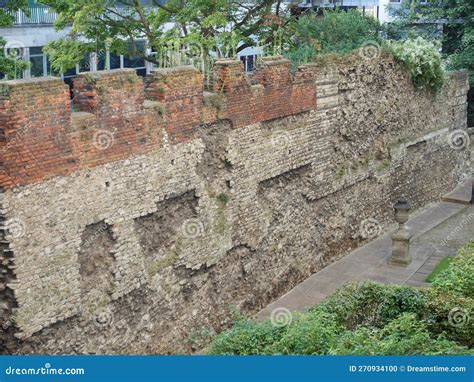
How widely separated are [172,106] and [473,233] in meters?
10.1

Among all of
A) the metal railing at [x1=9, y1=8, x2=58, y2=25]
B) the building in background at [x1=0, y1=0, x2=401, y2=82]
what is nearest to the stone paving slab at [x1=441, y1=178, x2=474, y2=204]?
the building in background at [x1=0, y1=0, x2=401, y2=82]

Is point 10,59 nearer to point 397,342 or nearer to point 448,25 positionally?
point 397,342

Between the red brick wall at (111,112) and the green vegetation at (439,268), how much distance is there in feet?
15.6

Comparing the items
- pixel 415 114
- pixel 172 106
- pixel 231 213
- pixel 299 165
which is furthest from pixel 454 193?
pixel 172 106

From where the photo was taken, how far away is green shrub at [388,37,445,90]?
774 inches

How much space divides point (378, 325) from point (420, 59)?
9.85 metres

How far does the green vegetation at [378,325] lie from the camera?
9.45 m

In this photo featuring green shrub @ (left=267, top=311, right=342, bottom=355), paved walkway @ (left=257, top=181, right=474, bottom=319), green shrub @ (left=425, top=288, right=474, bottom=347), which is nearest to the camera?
green shrub @ (left=267, top=311, right=342, bottom=355)

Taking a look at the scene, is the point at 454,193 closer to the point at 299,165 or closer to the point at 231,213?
the point at 299,165

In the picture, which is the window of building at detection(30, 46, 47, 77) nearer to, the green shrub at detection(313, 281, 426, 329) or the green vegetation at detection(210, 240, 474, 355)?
the green vegetation at detection(210, 240, 474, 355)

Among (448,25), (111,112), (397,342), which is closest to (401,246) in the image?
(111,112)

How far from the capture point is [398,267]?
1762cm

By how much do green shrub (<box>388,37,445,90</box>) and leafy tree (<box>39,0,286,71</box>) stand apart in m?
4.39

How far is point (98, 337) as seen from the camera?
460 inches
